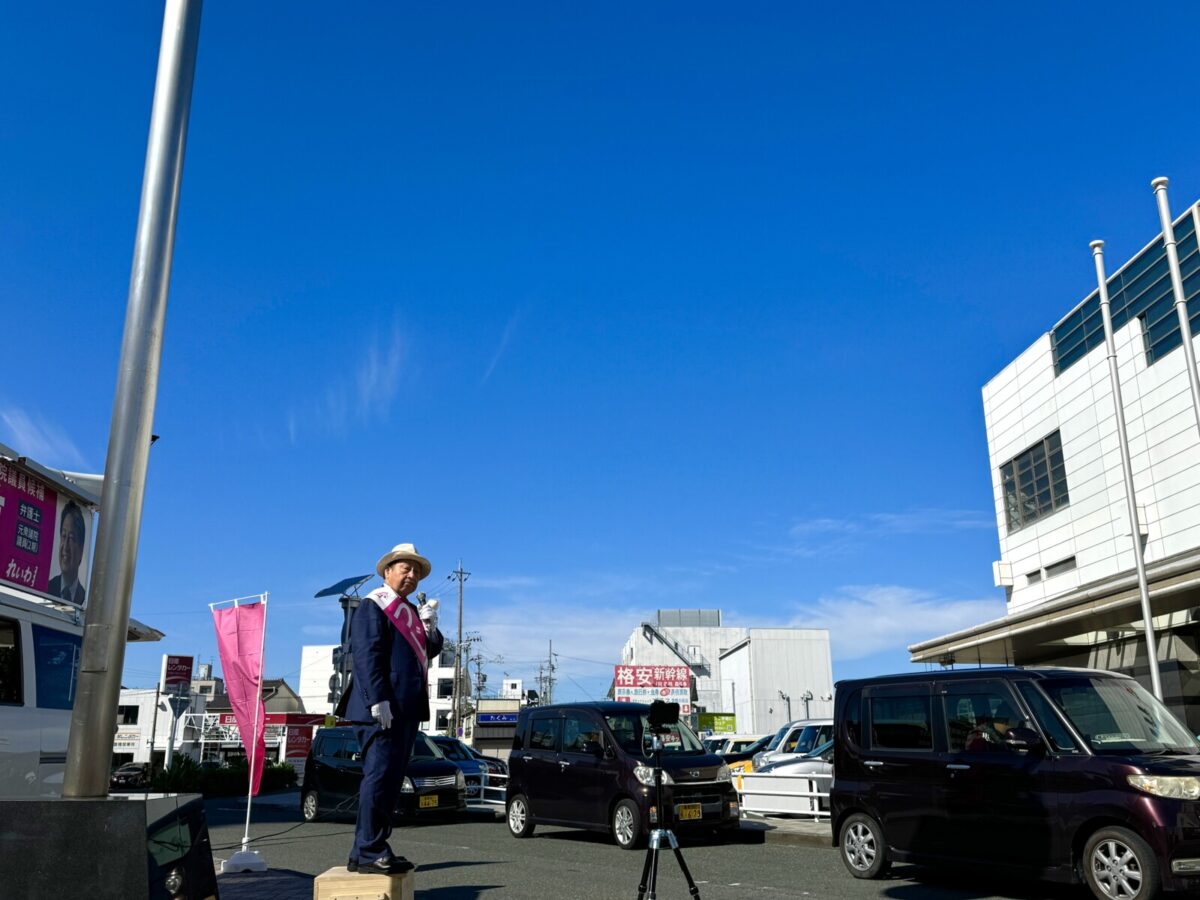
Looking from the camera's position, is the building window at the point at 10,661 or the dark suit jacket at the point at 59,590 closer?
the building window at the point at 10,661

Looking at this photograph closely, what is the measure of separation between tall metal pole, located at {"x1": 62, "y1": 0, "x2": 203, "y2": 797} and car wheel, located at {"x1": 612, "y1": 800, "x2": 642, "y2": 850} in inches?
345

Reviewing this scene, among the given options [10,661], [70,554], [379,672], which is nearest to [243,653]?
[70,554]

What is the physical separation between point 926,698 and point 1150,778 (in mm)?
2296

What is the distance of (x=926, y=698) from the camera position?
30.7 ft

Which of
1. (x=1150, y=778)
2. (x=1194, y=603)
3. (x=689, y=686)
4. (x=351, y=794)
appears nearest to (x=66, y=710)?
(x=1150, y=778)

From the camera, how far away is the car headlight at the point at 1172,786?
7121 millimetres

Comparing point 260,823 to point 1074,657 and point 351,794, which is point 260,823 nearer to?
point 351,794

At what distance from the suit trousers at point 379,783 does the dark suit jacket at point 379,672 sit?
0.10 m

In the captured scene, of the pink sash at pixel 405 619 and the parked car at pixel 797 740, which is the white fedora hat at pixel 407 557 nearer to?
the pink sash at pixel 405 619

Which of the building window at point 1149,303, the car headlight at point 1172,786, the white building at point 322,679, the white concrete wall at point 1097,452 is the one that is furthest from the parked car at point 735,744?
the white building at point 322,679

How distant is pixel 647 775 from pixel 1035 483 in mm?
23281

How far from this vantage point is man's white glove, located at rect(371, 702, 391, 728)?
519 cm

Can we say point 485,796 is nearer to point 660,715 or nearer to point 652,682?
point 660,715

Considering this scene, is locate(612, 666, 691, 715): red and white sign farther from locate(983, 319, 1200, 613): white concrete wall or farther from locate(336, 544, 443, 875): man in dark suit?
locate(336, 544, 443, 875): man in dark suit
